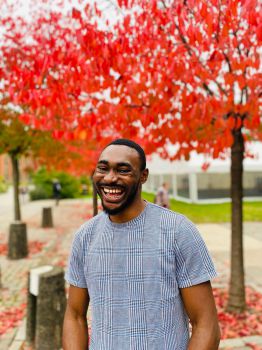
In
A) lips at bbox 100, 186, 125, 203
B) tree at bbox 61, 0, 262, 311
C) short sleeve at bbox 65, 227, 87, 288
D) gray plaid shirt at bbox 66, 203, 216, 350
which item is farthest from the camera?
tree at bbox 61, 0, 262, 311

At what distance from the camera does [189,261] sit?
5.71 feet

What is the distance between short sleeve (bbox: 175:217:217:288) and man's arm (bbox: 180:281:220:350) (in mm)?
42

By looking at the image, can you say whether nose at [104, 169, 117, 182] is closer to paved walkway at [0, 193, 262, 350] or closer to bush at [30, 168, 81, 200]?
paved walkway at [0, 193, 262, 350]

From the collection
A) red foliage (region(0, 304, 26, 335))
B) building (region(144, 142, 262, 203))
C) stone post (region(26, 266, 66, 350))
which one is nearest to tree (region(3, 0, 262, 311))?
stone post (region(26, 266, 66, 350))

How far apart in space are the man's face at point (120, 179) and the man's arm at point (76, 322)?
54 cm

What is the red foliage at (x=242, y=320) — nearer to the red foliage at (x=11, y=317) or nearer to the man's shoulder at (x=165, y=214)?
the red foliage at (x=11, y=317)

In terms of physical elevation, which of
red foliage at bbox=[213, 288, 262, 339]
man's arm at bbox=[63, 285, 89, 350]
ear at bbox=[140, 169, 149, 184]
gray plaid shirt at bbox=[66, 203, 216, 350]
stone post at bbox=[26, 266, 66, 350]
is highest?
ear at bbox=[140, 169, 149, 184]

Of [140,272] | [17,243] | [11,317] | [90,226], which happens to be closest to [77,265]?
[90,226]

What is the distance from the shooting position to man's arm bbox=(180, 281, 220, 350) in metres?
1.74

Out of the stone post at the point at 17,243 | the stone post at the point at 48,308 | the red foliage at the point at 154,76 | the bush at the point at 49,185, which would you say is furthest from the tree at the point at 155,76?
the bush at the point at 49,185

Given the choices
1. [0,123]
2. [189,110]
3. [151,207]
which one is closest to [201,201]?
[0,123]

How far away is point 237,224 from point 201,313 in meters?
3.75

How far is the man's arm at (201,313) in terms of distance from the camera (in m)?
1.74

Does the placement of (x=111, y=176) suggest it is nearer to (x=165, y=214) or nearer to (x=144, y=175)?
(x=144, y=175)
